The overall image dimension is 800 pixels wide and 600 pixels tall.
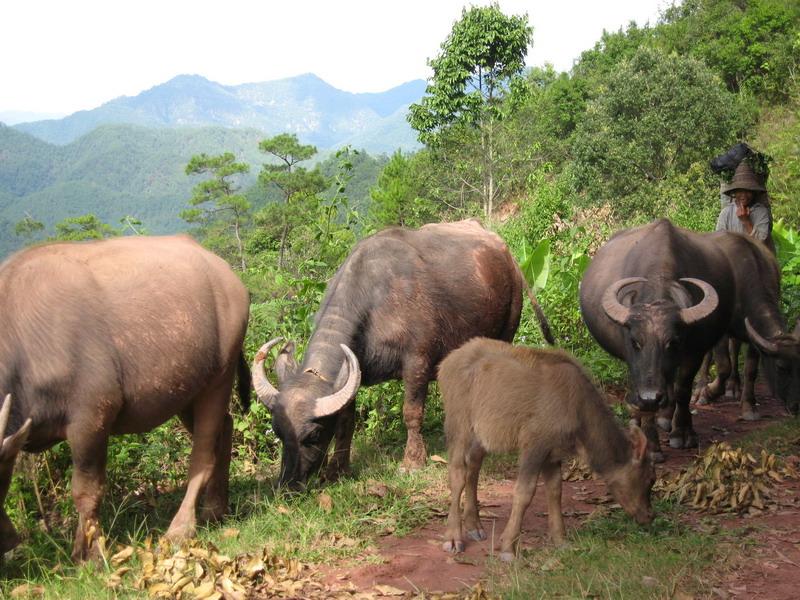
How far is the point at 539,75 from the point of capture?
6281 cm

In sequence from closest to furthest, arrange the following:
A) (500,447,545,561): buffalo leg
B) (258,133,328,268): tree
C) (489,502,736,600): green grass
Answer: (489,502,736,600): green grass, (500,447,545,561): buffalo leg, (258,133,328,268): tree

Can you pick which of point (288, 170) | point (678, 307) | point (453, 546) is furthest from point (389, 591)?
point (288, 170)

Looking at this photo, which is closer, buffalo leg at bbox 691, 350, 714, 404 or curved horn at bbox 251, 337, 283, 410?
curved horn at bbox 251, 337, 283, 410

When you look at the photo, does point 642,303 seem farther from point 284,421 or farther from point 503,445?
point 284,421

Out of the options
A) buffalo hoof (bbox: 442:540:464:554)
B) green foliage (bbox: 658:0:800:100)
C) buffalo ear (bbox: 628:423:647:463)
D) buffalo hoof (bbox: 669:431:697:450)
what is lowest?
buffalo hoof (bbox: 669:431:697:450)

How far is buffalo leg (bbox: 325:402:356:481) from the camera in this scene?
6.56m

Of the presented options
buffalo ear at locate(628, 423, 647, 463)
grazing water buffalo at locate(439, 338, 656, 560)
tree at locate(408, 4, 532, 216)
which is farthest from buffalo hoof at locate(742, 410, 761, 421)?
tree at locate(408, 4, 532, 216)

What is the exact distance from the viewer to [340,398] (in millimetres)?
5887

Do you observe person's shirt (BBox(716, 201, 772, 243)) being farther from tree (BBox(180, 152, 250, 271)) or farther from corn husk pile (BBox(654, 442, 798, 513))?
tree (BBox(180, 152, 250, 271))

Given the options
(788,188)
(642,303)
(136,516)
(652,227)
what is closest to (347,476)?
(136,516)

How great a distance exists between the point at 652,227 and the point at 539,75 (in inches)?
2296

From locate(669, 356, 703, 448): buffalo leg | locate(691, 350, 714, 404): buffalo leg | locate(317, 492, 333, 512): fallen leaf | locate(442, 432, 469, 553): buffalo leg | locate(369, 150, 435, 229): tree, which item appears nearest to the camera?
locate(442, 432, 469, 553): buffalo leg

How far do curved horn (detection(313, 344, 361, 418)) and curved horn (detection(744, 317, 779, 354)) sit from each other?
12.1 feet

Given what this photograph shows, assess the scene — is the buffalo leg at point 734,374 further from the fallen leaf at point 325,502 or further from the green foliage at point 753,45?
the green foliage at point 753,45
